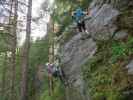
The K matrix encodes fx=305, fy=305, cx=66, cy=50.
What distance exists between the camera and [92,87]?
985cm

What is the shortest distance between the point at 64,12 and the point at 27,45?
367cm

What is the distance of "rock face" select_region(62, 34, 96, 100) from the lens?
11582 millimetres

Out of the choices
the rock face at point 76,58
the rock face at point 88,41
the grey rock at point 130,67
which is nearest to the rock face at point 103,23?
the rock face at point 88,41

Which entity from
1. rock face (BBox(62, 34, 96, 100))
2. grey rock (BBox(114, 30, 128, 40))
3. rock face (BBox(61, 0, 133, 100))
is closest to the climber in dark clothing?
rock face (BBox(61, 0, 133, 100))

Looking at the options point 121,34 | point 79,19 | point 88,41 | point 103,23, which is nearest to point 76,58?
point 88,41

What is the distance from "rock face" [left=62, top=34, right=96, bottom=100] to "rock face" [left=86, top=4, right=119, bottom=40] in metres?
0.48

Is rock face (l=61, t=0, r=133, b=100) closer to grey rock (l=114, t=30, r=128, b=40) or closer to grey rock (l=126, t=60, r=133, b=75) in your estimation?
grey rock (l=114, t=30, r=128, b=40)

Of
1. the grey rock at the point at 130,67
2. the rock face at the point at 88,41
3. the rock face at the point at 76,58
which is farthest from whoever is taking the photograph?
the rock face at the point at 88,41

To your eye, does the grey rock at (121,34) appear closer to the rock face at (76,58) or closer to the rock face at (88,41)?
the rock face at (88,41)

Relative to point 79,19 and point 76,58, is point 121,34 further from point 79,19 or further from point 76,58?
point 79,19

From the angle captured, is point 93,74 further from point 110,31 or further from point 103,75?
point 110,31

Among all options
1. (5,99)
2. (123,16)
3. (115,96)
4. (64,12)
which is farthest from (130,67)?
(5,99)

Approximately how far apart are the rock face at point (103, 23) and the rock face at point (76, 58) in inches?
18.8

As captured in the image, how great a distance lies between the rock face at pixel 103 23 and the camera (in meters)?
12.4
